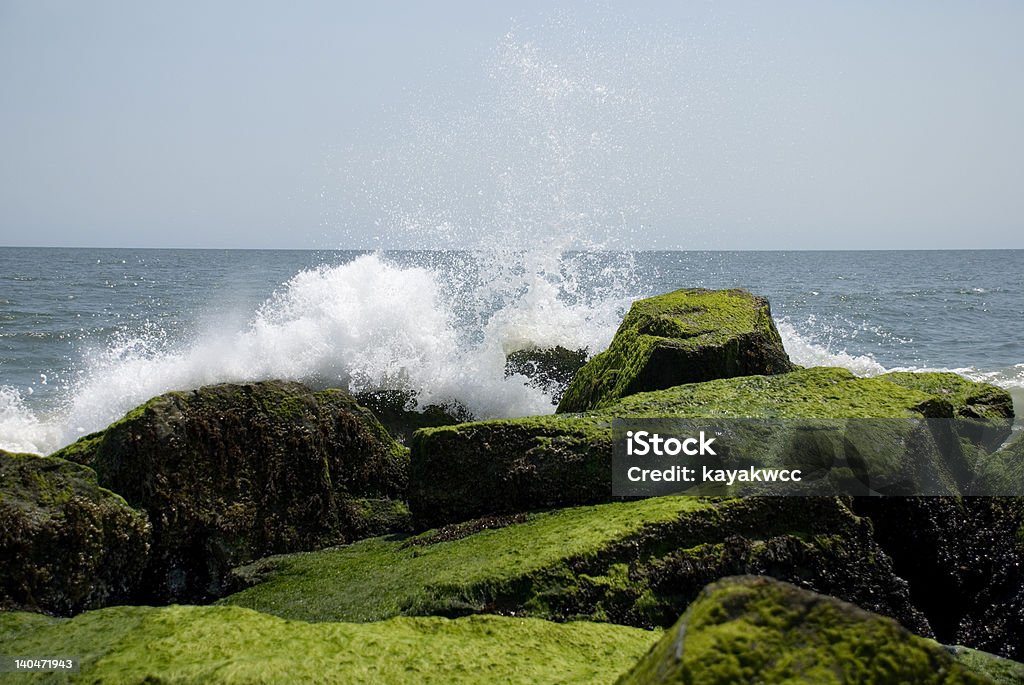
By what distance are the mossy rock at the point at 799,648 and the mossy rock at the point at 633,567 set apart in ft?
6.36

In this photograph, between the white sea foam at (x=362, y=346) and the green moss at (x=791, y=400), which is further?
the white sea foam at (x=362, y=346)

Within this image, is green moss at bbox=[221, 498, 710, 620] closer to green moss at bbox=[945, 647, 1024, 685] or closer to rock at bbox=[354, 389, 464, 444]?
green moss at bbox=[945, 647, 1024, 685]

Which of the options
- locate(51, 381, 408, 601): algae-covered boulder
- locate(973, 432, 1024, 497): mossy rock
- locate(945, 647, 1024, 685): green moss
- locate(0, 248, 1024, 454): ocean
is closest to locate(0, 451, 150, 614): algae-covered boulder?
locate(51, 381, 408, 601): algae-covered boulder

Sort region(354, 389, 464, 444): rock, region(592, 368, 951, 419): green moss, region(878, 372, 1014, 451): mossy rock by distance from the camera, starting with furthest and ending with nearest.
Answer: region(354, 389, 464, 444): rock < region(878, 372, 1014, 451): mossy rock < region(592, 368, 951, 419): green moss

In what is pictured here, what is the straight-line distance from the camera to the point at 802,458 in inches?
177

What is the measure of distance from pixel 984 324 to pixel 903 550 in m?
22.4

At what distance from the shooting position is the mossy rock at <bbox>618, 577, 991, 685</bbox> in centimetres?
158

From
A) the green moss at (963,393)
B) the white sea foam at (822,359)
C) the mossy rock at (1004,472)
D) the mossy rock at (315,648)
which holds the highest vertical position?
the green moss at (963,393)

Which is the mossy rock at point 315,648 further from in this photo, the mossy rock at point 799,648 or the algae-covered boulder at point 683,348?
the algae-covered boulder at point 683,348

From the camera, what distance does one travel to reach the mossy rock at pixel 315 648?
8.69 ft

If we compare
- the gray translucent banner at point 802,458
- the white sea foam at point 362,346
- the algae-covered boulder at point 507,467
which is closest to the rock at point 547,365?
the white sea foam at point 362,346

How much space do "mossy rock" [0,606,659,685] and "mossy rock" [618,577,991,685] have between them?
107 cm

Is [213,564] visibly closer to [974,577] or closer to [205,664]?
[205,664]

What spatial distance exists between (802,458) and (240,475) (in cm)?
330
